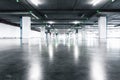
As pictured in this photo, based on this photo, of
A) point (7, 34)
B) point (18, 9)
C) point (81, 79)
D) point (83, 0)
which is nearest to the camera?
point (81, 79)

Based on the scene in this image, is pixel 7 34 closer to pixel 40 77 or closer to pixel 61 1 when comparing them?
pixel 61 1

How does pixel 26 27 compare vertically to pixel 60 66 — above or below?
above

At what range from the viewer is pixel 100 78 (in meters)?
4.01

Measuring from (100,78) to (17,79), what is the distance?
2.18 m

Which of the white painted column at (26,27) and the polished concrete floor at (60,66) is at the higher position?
the white painted column at (26,27)

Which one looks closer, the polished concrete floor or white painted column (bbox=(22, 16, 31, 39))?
the polished concrete floor

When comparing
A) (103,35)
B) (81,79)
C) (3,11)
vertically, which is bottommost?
(81,79)

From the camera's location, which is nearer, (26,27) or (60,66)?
(60,66)

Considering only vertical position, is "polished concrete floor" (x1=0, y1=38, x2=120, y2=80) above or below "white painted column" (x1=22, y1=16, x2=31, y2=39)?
below

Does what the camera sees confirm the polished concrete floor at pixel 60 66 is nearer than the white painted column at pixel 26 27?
Yes

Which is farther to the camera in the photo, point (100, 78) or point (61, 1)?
point (61, 1)

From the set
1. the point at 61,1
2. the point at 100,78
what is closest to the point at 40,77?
the point at 100,78

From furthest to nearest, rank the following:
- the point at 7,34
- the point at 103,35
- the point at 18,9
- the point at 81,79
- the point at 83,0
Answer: the point at 7,34
the point at 103,35
the point at 18,9
the point at 83,0
the point at 81,79

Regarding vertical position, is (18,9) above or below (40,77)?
above
